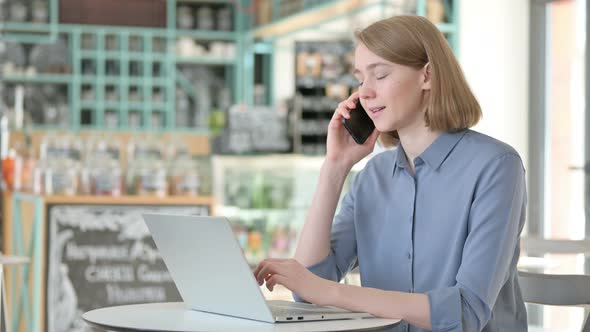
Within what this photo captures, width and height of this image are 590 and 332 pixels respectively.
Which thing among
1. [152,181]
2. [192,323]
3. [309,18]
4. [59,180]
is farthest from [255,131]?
[192,323]

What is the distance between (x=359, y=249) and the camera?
2.23 metres

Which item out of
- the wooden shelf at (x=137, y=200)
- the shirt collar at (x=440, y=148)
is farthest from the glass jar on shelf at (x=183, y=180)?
the shirt collar at (x=440, y=148)

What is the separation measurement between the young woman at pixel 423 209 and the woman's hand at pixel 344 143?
1.8 inches

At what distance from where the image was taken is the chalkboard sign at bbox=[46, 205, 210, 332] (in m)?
5.59

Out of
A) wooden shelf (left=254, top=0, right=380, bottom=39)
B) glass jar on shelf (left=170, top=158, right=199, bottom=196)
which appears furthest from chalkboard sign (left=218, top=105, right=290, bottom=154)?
wooden shelf (left=254, top=0, right=380, bottom=39)

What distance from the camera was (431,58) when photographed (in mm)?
2043

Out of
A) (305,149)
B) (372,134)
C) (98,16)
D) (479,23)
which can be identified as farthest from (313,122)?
(98,16)

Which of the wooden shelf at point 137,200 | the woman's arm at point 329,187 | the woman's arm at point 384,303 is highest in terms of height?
the woman's arm at point 329,187

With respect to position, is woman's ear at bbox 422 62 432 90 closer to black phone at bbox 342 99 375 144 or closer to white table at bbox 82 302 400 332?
black phone at bbox 342 99 375 144

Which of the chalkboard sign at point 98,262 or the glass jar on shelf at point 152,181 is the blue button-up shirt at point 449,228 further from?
the glass jar on shelf at point 152,181

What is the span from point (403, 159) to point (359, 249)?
226 millimetres

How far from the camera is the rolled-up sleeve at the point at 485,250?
187cm

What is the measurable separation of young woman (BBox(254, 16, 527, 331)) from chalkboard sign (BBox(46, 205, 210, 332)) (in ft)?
11.8

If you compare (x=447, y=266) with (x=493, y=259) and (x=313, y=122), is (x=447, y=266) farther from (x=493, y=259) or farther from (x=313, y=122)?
(x=313, y=122)
